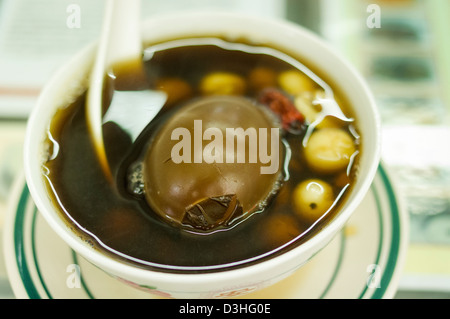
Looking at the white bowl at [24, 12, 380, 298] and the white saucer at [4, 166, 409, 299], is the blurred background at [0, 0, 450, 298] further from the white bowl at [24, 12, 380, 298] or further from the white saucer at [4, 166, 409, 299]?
the white bowl at [24, 12, 380, 298]

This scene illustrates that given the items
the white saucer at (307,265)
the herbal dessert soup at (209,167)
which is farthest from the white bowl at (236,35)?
the white saucer at (307,265)

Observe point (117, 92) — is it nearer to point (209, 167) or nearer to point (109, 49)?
point (109, 49)

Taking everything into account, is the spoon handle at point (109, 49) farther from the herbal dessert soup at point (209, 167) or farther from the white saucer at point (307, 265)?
the white saucer at point (307, 265)

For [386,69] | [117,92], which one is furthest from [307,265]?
[386,69]

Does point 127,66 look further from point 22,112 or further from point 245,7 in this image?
point 245,7

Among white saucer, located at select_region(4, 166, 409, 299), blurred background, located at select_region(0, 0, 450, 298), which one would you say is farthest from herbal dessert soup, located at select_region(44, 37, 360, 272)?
blurred background, located at select_region(0, 0, 450, 298)
